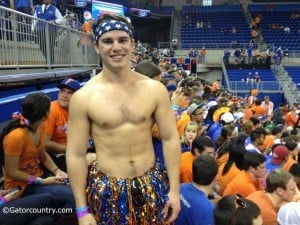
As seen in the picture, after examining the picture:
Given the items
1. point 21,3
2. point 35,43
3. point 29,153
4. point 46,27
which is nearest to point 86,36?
point 21,3

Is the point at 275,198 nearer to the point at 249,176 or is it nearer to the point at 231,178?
the point at 249,176

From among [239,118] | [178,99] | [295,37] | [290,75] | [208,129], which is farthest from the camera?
[295,37]

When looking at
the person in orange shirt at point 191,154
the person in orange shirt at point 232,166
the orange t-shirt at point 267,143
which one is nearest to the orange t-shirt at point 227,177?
the person in orange shirt at point 232,166

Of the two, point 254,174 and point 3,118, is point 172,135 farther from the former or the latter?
point 3,118

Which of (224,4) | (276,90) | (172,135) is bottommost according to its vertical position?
(276,90)

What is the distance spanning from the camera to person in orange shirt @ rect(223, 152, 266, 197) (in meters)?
3.75

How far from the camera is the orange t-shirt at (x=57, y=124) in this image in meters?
3.53

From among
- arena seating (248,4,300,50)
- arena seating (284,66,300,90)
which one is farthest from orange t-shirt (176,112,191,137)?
arena seating (248,4,300,50)

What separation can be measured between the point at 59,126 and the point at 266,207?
1907 millimetres

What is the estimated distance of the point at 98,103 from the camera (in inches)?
85.1

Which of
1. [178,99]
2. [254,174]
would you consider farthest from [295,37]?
[254,174]

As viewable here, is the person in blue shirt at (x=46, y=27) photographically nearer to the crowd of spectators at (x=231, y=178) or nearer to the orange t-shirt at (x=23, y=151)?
the crowd of spectators at (x=231, y=178)

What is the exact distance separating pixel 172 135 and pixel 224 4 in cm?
3350

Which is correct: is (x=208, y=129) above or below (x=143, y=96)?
below
